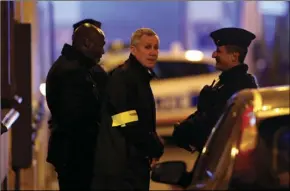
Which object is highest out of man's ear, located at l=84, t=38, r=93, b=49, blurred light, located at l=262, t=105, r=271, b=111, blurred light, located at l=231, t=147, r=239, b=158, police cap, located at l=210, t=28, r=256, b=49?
police cap, located at l=210, t=28, r=256, b=49

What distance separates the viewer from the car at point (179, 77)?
41.1 ft

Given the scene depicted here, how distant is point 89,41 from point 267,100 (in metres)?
2.45

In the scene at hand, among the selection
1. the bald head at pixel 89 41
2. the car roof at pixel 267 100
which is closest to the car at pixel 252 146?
the car roof at pixel 267 100

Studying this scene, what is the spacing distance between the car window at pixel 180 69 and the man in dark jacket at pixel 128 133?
7.19 m

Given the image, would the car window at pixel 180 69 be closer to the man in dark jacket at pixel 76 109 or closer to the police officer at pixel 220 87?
the man in dark jacket at pixel 76 109

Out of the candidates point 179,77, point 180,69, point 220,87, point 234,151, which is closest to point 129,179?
point 220,87

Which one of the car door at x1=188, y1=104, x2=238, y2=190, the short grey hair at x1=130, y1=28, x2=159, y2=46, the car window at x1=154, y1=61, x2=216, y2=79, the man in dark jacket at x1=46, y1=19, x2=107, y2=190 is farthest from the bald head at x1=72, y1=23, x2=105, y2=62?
the car window at x1=154, y1=61, x2=216, y2=79

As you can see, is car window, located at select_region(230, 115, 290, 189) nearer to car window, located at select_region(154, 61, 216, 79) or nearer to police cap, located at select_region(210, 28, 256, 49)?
police cap, located at select_region(210, 28, 256, 49)

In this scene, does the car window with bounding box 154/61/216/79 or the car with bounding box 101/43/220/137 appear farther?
the car window with bounding box 154/61/216/79

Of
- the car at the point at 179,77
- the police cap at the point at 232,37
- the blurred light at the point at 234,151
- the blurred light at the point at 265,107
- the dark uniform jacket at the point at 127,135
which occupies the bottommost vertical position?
the car at the point at 179,77

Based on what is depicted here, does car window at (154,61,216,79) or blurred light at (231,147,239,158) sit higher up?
blurred light at (231,147,239,158)

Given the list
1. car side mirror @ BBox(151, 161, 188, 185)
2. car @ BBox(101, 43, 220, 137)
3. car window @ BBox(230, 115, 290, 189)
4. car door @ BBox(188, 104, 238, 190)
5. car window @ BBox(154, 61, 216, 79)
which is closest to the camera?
car window @ BBox(230, 115, 290, 189)

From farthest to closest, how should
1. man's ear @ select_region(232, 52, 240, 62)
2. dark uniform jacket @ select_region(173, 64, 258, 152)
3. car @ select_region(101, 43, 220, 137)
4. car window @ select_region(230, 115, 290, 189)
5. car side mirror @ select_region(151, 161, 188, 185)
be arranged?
car @ select_region(101, 43, 220, 137) → man's ear @ select_region(232, 52, 240, 62) → dark uniform jacket @ select_region(173, 64, 258, 152) → car side mirror @ select_region(151, 161, 188, 185) → car window @ select_region(230, 115, 290, 189)

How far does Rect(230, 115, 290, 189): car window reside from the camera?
3867mm
